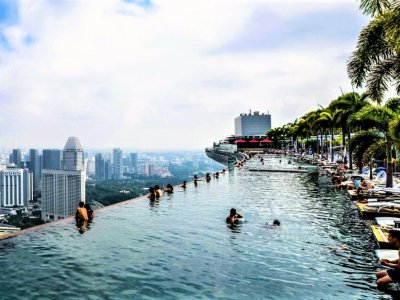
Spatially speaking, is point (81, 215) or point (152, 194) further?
point (152, 194)

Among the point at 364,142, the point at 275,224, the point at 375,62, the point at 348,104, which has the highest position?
the point at 348,104

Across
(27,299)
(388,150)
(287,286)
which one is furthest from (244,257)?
(388,150)

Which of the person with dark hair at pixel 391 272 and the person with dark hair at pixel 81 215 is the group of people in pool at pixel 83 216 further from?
the person with dark hair at pixel 391 272

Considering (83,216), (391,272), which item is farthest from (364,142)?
(83,216)

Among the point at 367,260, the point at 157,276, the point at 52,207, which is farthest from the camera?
the point at 52,207

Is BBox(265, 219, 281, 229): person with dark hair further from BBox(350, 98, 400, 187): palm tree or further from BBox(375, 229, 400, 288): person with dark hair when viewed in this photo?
BBox(350, 98, 400, 187): palm tree

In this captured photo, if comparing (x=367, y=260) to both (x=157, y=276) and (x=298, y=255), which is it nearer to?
(x=298, y=255)

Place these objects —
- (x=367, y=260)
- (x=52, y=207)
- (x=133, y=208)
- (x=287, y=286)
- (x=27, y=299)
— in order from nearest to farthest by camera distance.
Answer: (x=27, y=299) < (x=287, y=286) < (x=367, y=260) < (x=133, y=208) < (x=52, y=207)

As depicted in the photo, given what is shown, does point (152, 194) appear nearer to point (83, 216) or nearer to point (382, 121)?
point (83, 216)

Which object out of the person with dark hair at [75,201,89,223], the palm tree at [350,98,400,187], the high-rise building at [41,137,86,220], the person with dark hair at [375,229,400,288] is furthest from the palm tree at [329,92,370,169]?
the high-rise building at [41,137,86,220]
